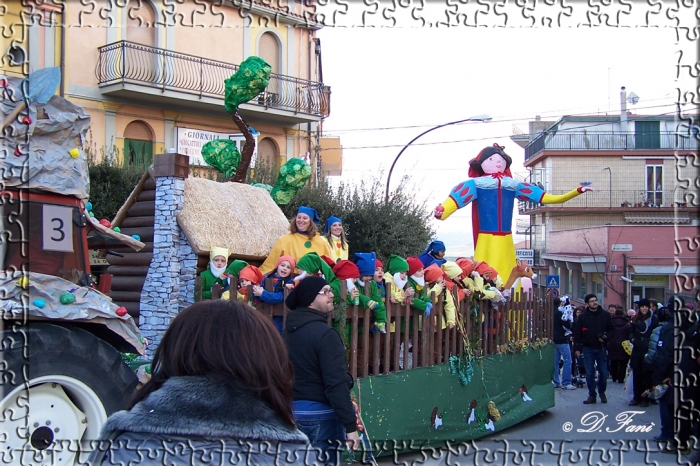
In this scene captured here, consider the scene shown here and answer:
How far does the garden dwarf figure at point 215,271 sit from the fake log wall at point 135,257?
983 mm

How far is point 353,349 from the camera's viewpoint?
253 inches

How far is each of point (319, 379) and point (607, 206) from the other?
36.4m

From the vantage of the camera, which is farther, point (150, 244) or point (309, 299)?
point (150, 244)

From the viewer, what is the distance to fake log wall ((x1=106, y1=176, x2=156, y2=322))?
8305mm

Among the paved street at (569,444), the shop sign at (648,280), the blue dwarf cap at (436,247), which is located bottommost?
the paved street at (569,444)

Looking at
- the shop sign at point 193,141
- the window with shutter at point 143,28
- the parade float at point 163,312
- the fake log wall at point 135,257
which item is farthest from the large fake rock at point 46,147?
the shop sign at point 193,141

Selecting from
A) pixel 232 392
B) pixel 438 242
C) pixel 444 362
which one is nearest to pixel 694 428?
pixel 444 362

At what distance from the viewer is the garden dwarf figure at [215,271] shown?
7.52 meters

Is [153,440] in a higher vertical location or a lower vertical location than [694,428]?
higher

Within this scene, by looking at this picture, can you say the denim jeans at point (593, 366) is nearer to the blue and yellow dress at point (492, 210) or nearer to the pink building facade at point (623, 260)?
the blue and yellow dress at point (492, 210)

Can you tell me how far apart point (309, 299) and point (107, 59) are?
1443cm

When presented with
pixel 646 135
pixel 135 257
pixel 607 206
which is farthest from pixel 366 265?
pixel 607 206

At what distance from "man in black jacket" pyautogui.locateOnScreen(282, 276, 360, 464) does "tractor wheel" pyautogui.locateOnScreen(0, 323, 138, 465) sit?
3.64ft

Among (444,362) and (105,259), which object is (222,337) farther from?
(105,259)
